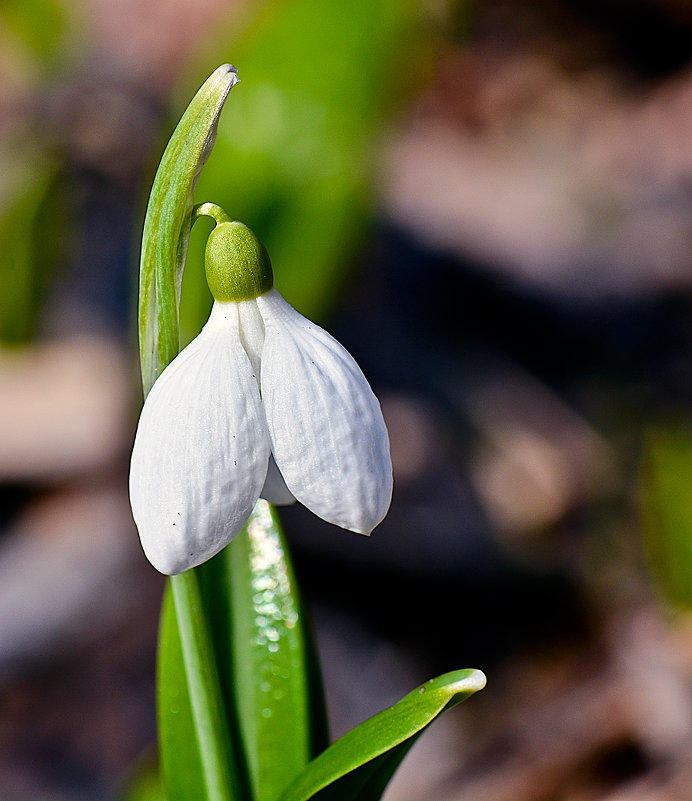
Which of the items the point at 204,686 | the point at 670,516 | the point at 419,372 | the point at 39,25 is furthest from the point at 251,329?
the point at 39,25

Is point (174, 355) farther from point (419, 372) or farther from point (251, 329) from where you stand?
point (419, 372)

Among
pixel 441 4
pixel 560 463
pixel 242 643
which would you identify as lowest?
pixel 560 463

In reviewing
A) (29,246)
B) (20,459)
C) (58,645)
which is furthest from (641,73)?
(58,645)

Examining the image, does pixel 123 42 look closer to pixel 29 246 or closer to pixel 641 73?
pixel 29 246

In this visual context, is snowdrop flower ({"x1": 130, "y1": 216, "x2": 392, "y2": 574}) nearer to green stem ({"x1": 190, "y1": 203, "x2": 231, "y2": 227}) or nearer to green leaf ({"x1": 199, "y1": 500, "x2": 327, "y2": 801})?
green stem ({"x1": 190, "y1": 203, "x2": 231, "y2": 227})


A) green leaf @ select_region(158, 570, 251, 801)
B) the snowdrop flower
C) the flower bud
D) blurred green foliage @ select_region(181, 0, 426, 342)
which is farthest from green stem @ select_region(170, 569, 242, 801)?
blurred green foliage @ select_region(181, 0, 426, 342)

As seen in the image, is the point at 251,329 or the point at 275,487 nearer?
the point at 251,329
